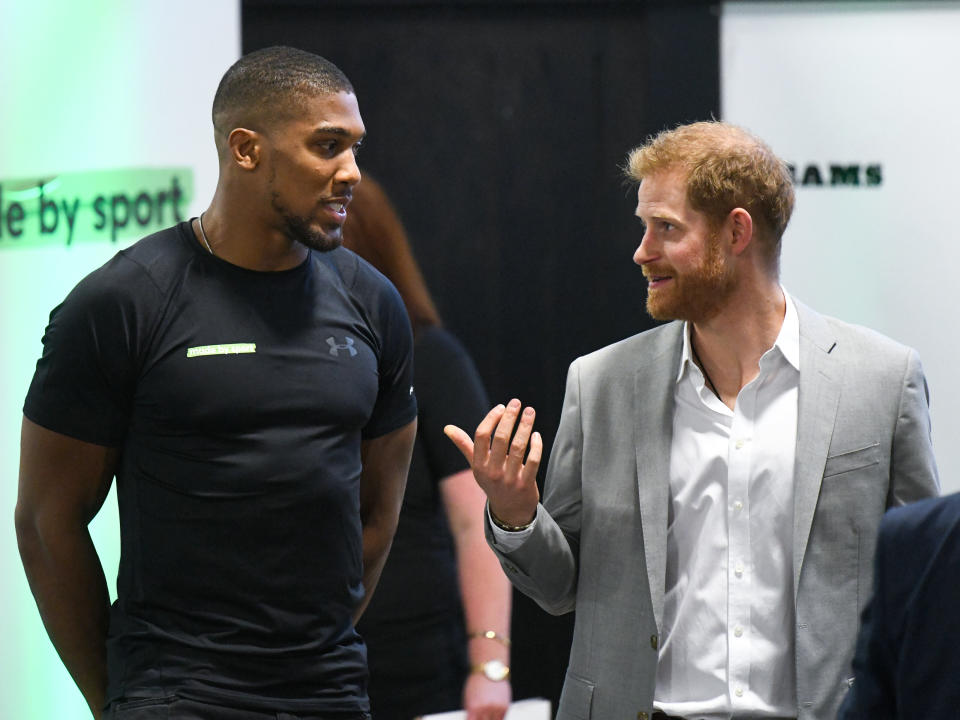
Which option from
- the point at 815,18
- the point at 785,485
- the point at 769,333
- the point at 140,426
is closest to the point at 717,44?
the point at 815,18

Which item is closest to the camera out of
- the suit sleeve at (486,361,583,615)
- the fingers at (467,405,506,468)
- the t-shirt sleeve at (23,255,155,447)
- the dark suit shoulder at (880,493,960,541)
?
the dark suit shoulder at (880,493,960,541)

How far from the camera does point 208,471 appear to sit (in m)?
2.33

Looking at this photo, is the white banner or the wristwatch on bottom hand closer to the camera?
the wristwatch on bottom hand

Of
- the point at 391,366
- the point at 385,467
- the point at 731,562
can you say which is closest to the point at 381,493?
the point at 385,467

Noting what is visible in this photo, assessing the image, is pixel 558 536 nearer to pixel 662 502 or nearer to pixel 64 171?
pixel 662 502

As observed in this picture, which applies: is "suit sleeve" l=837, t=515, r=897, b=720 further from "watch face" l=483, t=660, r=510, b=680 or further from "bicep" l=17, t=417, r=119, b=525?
"watch face" l=483, t=660, r=510, b=680

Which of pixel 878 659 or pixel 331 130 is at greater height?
pixel 331 130

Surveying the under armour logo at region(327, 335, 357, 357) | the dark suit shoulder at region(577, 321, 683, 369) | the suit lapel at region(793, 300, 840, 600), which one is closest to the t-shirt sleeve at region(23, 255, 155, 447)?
the under armour logo at region(327, 335, 357, 357)

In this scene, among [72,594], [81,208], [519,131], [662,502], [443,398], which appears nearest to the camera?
[72,594]

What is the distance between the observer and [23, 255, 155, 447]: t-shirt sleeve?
232 centimetres

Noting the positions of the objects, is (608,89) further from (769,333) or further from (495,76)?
(769,333)

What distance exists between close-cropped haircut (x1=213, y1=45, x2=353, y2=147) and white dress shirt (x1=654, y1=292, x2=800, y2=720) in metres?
0.92

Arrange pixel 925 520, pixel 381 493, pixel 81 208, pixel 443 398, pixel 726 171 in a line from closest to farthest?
pixel 925 520 → pixel 726 171 → pixel 381 493 → pixel 443 398 → pixel 81 208

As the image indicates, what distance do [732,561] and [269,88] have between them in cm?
120
